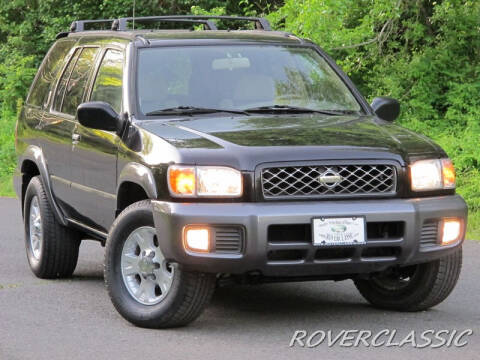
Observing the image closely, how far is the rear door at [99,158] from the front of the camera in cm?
786

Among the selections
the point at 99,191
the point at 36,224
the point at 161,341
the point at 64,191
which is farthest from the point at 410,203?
the point at 36,224

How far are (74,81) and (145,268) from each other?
2310mm

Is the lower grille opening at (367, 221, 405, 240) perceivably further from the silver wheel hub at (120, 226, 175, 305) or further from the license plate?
the silver wheel hub at (120, 226, 175, 305)

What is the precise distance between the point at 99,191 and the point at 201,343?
163 cm

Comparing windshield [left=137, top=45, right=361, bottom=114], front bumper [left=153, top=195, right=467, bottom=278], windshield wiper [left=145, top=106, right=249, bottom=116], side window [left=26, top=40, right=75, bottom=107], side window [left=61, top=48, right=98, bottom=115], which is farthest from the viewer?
side window [left=26, top=40, right=75, bottom=107]

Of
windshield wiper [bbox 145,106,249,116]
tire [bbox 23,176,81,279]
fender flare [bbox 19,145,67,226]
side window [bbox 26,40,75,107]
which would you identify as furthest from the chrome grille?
side window [bbox 26,40,75,107]

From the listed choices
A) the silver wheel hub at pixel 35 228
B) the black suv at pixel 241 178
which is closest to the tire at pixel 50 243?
the silver wheel hub at pixel 35 228

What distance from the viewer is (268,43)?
8.52 metres

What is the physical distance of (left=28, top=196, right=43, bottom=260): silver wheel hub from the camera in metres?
9.45

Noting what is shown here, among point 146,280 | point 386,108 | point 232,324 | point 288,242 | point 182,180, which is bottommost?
point 232,324

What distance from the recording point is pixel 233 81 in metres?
8.07

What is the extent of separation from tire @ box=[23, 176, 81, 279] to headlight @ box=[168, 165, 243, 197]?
2.54 m

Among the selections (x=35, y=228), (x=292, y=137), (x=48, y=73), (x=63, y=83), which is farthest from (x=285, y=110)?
(x=48, y=73)

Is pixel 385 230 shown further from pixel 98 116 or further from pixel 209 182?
pixel 98 116
